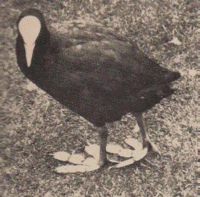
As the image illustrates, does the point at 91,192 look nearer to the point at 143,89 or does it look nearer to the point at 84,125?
the point at 84,125

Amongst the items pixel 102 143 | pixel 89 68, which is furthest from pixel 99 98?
pixel 102 143

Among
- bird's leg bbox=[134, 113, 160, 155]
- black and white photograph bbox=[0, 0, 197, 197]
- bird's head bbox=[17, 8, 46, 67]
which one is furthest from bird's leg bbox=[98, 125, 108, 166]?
bird's head bbox=[17, 8, 46, 67]

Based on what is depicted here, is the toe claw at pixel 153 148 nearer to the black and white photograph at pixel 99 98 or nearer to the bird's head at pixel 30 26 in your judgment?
the black and white photograph at pixel 99 98

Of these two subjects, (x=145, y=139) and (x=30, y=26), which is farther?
(x=145, y=139)

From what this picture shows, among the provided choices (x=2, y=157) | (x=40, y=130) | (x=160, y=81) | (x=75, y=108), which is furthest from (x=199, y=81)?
(x=2, y=157)

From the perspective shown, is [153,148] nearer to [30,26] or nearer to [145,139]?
[145,139]
